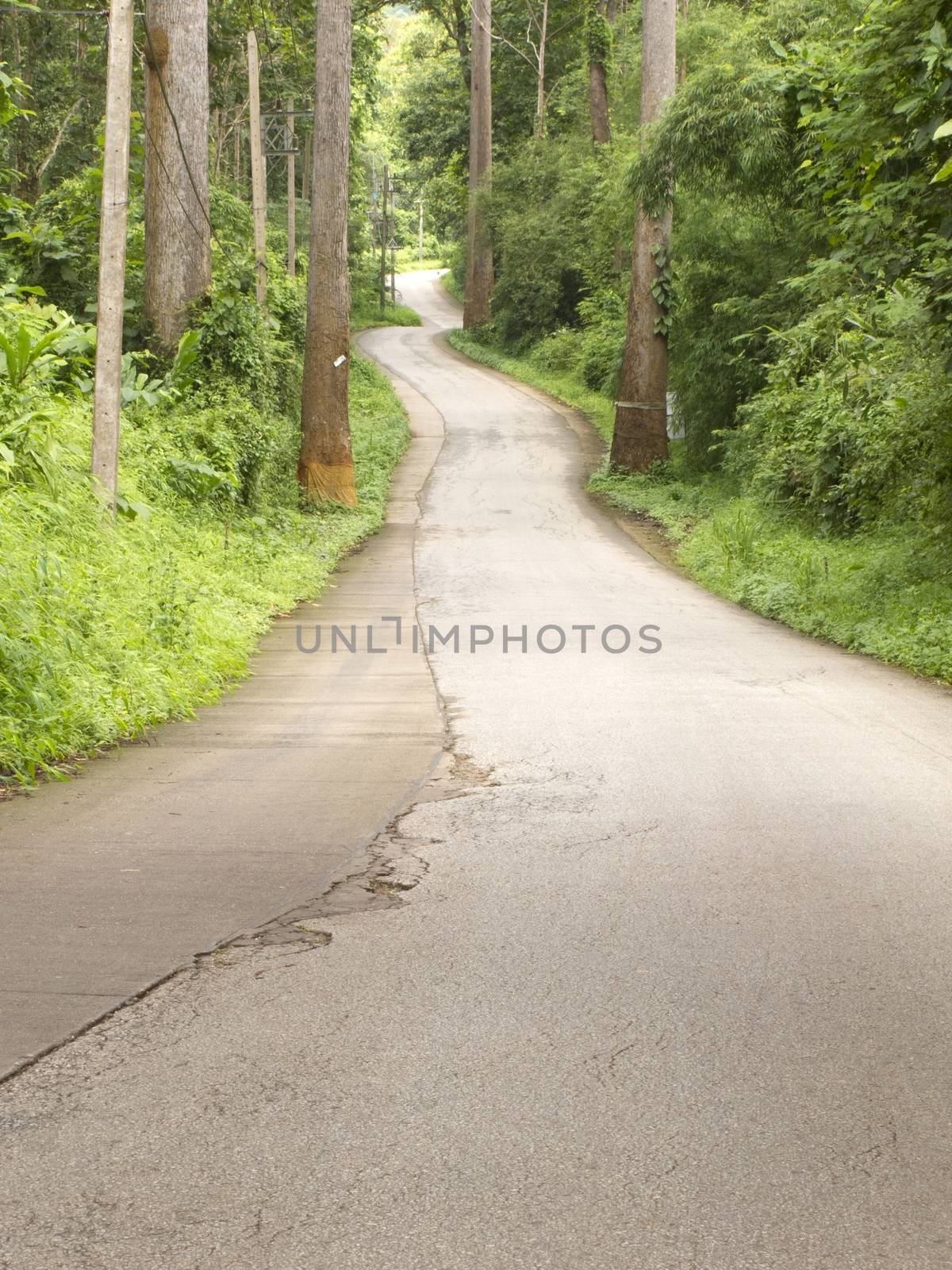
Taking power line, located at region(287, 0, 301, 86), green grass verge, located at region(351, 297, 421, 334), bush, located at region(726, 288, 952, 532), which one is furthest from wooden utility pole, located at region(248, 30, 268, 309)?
green grass verge, located at region(351, 297, 421, 334)

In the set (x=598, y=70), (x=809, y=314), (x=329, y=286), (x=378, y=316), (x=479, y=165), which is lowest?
(x=809, y=314)

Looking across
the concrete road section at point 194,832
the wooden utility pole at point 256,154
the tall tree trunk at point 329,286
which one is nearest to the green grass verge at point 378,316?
the wooden utility pole at point 256,154

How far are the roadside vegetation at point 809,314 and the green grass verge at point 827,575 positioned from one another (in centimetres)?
3

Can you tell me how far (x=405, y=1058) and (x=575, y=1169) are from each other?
75 cm

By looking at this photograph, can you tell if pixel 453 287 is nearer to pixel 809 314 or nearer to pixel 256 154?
pixel 256 154

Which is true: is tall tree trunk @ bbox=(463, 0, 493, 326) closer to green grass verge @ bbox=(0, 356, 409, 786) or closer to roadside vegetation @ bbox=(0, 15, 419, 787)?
roadside vegetation @ bbox=(0, 15, 419, 787)

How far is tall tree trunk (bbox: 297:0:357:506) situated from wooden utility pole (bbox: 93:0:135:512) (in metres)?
10.8

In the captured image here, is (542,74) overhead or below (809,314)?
overhead

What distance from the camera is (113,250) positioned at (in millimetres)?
12773

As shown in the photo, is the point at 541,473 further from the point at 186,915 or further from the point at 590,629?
the point at 186,915

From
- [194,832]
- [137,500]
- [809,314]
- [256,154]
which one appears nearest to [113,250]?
[137,500]

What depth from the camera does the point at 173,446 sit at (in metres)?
16.8

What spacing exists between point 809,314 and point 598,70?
32.7 m

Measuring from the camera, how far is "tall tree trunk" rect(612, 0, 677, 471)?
2589 cm
